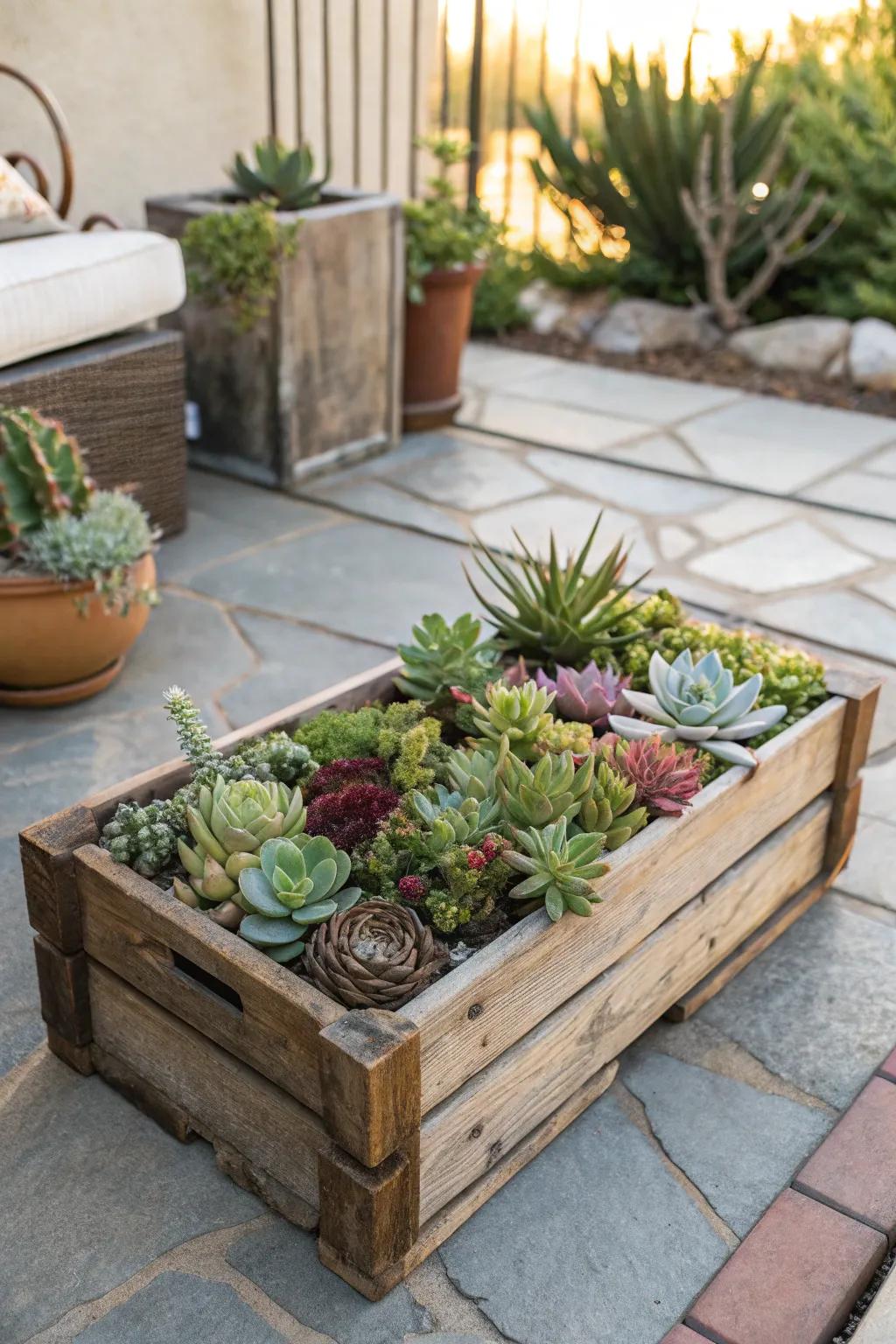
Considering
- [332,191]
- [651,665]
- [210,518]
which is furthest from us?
[332,191]

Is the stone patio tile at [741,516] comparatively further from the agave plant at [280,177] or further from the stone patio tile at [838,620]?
the agave plant at [280,177]

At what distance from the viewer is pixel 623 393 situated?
5.14 meters

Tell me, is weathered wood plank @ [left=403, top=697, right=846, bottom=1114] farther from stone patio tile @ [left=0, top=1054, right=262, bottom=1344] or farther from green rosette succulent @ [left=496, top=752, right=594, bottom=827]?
stone patio tile @ [left=0, top=1054, right=262, bottom=1344]

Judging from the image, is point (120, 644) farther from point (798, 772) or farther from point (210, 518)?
point (798, 772)

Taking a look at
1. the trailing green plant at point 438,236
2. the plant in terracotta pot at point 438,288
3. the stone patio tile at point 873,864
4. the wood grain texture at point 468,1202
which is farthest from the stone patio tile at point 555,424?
the wood grain texture at point 468,1202

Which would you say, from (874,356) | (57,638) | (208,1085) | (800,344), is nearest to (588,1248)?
(208,1085)

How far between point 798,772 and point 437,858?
0.72 meters

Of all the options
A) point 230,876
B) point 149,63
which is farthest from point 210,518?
point 230,876

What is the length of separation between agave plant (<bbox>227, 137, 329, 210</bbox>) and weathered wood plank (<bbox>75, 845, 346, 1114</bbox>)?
273 centimetres

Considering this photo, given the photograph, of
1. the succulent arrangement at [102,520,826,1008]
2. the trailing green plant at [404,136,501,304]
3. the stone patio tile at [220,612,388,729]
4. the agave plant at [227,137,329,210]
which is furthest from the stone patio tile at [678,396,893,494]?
the succulent arrangement at [102,520,826,1008]

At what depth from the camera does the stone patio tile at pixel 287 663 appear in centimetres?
292

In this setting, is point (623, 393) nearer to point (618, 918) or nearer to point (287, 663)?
point (287, 663)

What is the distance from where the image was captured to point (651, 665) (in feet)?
7.00

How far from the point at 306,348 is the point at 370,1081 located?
296 cm
